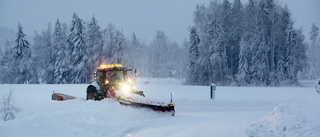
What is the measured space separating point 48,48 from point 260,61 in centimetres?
3744

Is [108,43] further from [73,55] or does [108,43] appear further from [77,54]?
[73,55]

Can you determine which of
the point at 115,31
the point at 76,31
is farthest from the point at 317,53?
the point at 76,31

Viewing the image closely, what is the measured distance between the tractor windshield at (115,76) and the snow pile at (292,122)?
8521mm

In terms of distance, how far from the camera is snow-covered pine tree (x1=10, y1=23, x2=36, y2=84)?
4381 centimetres

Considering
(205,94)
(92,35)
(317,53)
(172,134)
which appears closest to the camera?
(172,134)

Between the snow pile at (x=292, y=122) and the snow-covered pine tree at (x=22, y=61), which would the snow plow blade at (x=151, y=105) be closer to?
the snow pile at (x=292, y=122)

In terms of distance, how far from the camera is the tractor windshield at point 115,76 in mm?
13922

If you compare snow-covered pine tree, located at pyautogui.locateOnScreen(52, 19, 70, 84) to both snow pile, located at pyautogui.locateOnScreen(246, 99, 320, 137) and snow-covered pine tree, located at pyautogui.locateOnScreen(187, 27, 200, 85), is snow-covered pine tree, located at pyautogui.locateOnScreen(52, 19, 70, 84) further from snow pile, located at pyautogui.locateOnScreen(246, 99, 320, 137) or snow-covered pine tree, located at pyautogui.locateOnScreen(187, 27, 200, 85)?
snow pile, located at pyautogui.locateOnScreen(246, 99, 320, 137)

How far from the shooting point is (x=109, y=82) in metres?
13.7

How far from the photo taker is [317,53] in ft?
236

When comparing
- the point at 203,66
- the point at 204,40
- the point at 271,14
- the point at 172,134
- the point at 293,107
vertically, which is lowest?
the point at 172,134

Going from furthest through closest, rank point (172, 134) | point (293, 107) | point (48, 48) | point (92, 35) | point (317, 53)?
point (317, 53) → point (48, 48) → point (92, 35) → point (172, 134) → point (293, 107)

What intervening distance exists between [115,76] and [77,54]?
30.5m

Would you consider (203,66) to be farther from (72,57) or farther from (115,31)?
(72,57)
